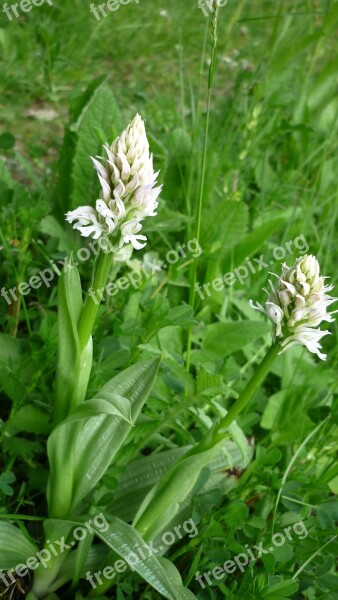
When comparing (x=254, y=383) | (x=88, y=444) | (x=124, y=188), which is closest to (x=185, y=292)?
(x=88, y=444)

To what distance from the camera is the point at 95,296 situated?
3.75 feet

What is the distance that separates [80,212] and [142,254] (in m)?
1.20

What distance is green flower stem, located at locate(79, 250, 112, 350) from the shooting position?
113 centimetres

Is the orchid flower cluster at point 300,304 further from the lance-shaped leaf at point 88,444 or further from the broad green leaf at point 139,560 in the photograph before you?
the broad green leaf at point 139,560

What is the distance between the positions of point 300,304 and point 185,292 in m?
1.13

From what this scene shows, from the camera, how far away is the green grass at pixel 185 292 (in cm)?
143

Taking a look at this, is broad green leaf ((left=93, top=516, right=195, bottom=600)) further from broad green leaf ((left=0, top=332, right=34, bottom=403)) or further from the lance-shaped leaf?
broad green leaf ((left=0, top=332, right=34, bottom=403))

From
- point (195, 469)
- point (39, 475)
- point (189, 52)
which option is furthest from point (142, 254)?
point (189, 52)

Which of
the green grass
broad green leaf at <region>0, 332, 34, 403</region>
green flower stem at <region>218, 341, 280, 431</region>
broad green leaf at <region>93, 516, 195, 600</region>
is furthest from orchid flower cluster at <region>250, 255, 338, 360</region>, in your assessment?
broad green leaf at <region>0, 332, 34, 403</region>

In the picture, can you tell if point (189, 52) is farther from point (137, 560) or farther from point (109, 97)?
point (137, 560)

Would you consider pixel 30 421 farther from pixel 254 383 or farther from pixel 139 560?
pixel 254 383

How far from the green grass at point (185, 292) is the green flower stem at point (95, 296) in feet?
A: 0.50

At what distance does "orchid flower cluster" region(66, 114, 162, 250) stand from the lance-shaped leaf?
0.32 m

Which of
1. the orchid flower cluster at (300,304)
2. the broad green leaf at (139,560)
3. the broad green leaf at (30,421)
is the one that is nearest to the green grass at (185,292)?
the broad green leaf at (30,421)
